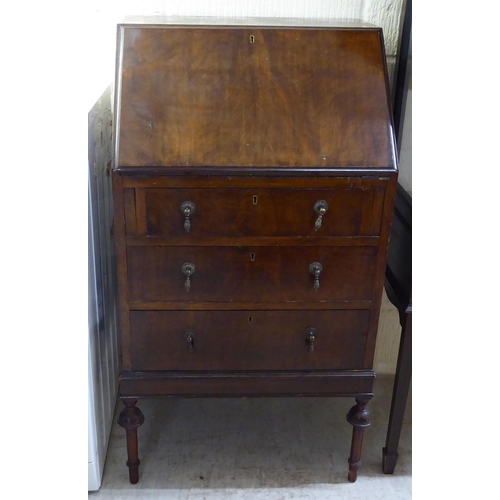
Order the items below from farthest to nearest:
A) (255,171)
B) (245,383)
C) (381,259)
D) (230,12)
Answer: (230,12), (245,383), (381,259), (255,171)

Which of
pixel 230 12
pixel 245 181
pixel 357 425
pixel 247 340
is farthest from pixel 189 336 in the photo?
pixel 230 12

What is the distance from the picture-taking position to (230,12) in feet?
5.74

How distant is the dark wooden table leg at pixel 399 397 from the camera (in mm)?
1579

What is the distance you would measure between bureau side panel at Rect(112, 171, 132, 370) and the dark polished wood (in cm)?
70

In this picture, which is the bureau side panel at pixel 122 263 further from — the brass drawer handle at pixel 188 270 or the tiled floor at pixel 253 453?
the tiled floor at pixel 253 453

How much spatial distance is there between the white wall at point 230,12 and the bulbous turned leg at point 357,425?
98cm

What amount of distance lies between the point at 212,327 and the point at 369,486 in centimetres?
67

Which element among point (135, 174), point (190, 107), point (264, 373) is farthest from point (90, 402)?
point (190, 107)

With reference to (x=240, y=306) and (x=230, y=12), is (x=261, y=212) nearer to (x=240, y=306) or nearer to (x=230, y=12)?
(x=240, y=306)

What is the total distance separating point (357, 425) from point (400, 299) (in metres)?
0.36

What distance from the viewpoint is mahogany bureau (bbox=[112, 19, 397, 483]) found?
1.36 m

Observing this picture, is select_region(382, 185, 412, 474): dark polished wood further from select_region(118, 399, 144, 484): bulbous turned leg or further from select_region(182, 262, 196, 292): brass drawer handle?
select_region(118, 399, 144, 484): bulbous turned leg

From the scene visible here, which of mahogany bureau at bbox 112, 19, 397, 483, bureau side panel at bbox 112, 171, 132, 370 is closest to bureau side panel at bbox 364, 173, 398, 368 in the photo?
mahogany bureau at bbox 112, 19, 397, 483

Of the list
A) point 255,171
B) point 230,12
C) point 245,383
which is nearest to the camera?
point 255,171
